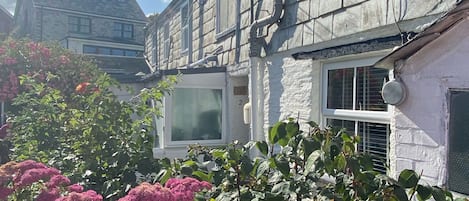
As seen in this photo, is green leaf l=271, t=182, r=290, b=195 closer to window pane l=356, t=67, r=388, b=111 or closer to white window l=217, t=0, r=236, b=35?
window pane l=356, t=67, r=388, b=111

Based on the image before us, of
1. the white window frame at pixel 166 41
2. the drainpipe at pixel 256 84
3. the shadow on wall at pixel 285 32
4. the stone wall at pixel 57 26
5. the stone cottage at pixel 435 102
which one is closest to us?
the stone cottage at pixel 435 102

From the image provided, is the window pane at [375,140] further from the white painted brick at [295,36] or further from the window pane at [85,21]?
the window pane at [85,21]

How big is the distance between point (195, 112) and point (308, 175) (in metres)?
4.56

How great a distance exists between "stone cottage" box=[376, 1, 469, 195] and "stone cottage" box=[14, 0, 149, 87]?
59.1 ft

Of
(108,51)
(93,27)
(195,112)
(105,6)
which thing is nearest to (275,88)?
(195,112)

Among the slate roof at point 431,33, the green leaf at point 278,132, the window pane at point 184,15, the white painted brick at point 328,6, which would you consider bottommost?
the green leaf at point 278,132

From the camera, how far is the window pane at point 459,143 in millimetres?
2068

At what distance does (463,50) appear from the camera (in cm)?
203

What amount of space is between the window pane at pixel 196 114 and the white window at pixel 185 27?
10.9 feet

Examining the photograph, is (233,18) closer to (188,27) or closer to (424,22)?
(188,27)

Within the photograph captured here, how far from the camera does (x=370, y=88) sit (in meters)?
3.13

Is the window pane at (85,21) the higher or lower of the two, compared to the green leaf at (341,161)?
higher

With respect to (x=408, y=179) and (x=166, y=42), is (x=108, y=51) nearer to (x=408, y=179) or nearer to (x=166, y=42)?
(x=166, y=42)

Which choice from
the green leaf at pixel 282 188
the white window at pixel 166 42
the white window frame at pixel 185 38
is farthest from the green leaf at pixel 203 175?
the white window at pixel 166 42
